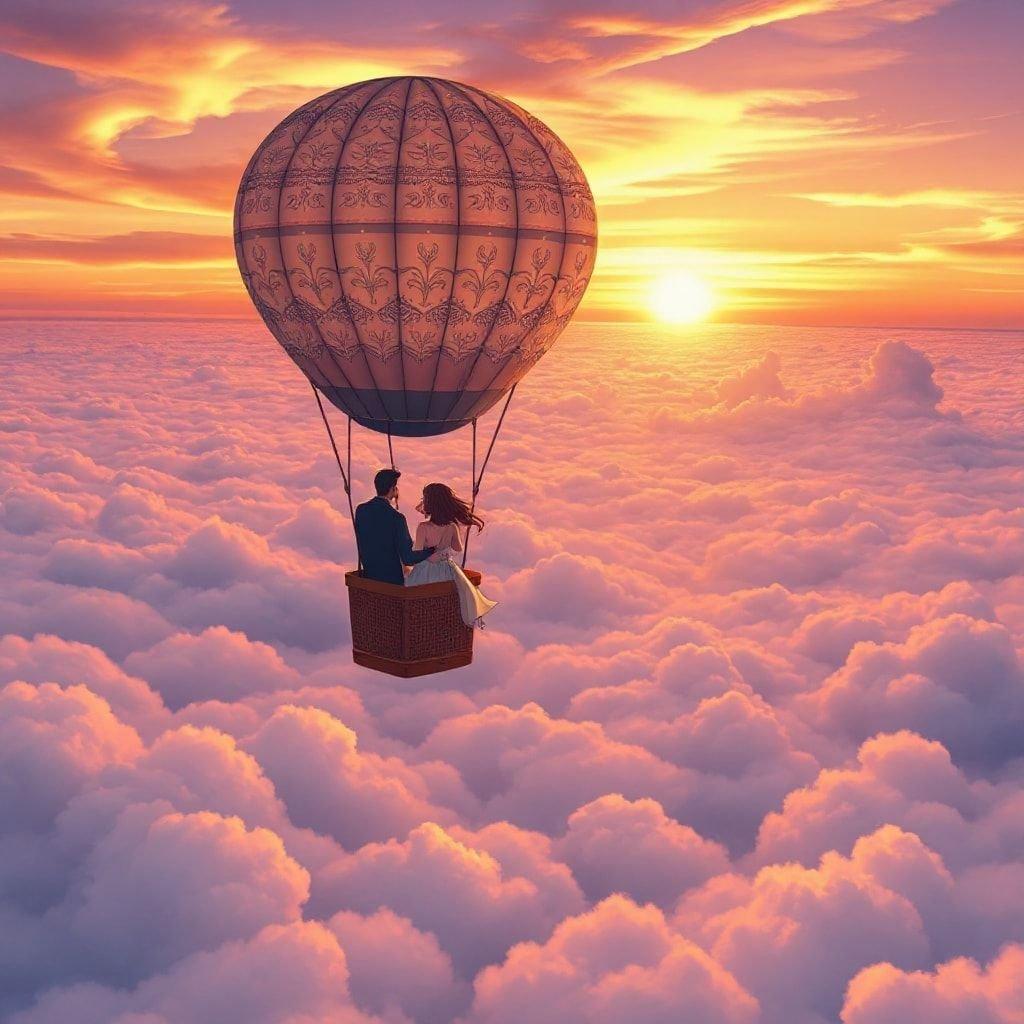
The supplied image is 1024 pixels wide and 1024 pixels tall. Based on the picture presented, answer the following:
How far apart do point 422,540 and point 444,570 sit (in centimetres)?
43

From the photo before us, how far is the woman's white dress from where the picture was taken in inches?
507

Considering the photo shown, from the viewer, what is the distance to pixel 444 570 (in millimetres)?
12953

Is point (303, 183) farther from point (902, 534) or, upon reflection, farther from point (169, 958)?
point (902, 534)

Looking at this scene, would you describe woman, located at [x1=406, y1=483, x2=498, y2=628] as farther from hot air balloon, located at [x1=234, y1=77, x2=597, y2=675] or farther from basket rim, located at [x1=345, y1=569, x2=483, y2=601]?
hot air balloon, located at [x1=234, y1=77, x2=597, y2=675]

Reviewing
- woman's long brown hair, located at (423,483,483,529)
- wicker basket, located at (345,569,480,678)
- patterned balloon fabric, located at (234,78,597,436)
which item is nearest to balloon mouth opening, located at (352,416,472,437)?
patterned balloon fabric, located at (234,78,597,436)

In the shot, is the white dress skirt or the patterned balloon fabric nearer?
the patterned balloon fabric

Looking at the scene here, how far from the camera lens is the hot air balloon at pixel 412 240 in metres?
12.5

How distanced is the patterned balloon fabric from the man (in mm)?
1104

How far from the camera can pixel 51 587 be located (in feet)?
462

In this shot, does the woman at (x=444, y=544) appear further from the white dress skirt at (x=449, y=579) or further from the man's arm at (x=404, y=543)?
the man's arm at (x=404, y=543)

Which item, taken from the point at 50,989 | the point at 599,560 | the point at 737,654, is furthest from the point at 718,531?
the point at 50,989

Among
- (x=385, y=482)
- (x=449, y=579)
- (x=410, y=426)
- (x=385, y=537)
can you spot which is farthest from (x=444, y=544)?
(x=410, y=426)

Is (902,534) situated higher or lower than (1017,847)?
higher

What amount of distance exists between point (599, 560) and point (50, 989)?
80.1 m
